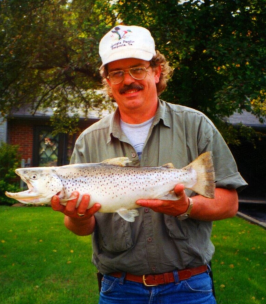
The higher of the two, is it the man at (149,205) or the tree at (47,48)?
the tree at (47,48)

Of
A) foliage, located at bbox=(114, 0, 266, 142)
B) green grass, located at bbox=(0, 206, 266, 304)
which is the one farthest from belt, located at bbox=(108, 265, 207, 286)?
foliage, located at bbox=(114, 0, 266, 142)

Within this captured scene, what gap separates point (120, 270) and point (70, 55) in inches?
422

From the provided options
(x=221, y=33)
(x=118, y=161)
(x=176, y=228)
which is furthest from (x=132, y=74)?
(x=221, y=33)

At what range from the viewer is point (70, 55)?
12820mm

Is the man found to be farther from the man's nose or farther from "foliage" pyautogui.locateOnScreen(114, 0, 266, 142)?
"foliage" pyautogui.locateOnScreen(114, 0, 266, 142)

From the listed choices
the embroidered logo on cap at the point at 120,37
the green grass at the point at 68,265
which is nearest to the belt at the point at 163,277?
the embroidered logo on cap at the point at 120,37

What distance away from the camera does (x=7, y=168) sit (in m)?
18.2

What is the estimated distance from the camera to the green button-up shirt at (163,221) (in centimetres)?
286

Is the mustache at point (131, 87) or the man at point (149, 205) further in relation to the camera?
the mustache at point (131, 87)

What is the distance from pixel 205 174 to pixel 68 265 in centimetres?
597

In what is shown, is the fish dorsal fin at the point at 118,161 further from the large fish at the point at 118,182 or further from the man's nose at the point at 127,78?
the man's nose at the point at 127,78

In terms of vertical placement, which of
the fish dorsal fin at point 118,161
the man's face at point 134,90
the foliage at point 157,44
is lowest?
the fish dorsal fin at point 118,161

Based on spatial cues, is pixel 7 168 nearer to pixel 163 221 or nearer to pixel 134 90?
pixel 134 90

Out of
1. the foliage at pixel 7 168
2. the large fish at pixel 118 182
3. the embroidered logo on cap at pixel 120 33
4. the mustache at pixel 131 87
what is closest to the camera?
the large fish at pixel 118 182
